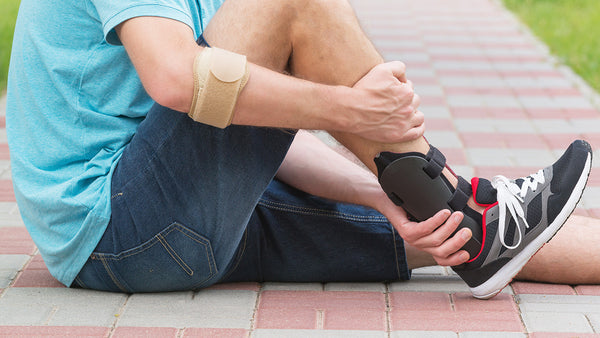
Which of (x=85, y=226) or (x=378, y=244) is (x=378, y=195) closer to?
(x=378, y=244)

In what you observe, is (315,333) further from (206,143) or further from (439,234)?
(206,143)

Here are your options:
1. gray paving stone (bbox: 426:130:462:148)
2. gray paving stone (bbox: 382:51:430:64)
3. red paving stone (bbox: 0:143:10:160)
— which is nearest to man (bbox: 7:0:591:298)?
red paving stone (bbox: 0:143:10:160)

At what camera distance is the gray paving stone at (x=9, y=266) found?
2623 millimetres

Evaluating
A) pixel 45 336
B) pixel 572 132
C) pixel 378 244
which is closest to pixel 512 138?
pixel 572 132

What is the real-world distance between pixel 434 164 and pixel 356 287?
55cm

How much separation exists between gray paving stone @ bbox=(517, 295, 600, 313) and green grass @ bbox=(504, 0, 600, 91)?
3.58 metres

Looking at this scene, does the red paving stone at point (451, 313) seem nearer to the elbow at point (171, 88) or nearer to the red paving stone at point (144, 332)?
the red paving stone at point (144, 332)

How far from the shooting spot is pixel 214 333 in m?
2.22

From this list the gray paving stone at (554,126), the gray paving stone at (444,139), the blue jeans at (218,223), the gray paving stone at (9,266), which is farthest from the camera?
the gray paving stone at (554,126)

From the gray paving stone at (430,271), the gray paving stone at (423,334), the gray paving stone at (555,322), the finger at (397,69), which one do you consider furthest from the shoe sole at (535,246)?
the finger at (397,69)

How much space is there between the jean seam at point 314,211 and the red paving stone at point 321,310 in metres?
0.22

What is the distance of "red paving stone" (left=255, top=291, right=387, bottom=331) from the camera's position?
228cm

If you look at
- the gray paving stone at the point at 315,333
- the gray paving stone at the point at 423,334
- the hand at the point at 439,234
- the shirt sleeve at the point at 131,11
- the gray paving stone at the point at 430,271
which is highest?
the shirt sleeve at the point at 131,11

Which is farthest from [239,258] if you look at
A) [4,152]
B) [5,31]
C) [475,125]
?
[5,31]
